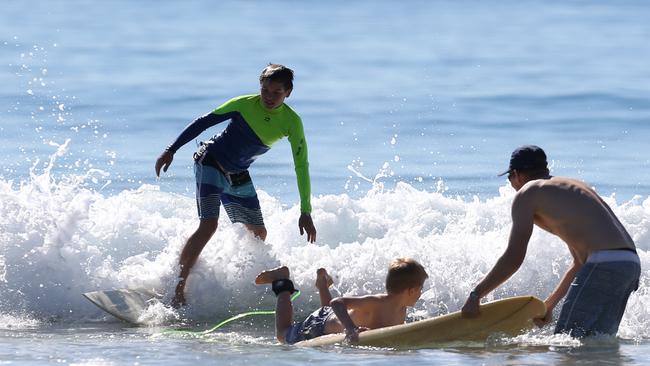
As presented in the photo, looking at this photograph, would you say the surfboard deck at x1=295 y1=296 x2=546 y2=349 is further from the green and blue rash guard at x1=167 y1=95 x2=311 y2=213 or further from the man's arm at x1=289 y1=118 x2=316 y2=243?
the green and blue rash guard at x1=167 y1=95 x2=311 y2=213

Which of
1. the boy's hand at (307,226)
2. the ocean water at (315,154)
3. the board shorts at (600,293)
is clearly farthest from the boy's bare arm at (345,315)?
the boy's hand at (307,226)

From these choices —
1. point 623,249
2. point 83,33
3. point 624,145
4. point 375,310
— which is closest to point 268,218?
point 375,310

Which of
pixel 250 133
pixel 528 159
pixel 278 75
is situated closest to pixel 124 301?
pixel 250 133

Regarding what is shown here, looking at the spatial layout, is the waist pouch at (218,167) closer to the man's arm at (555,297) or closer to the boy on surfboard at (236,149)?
the boy on surfboard at (236,149)

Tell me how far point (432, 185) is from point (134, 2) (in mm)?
24871

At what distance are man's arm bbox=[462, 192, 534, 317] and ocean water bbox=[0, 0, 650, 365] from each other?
63 cm

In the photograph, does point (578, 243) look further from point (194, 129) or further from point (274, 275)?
point (194, 129)

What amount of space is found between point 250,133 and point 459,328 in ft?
8.11

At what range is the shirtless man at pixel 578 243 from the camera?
7.18 metres

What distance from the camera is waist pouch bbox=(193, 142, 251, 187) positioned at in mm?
9594

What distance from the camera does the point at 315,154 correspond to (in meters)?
16.7

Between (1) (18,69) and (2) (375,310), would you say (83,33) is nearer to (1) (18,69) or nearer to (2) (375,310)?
(1) (18,69)

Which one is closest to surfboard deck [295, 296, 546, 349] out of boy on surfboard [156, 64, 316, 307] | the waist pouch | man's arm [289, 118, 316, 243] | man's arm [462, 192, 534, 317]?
man's arm [462, 192, 534, 317]

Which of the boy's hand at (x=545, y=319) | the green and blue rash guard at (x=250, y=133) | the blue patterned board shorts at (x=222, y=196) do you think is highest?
the green and blue rash guard at (x=250, y=133)
